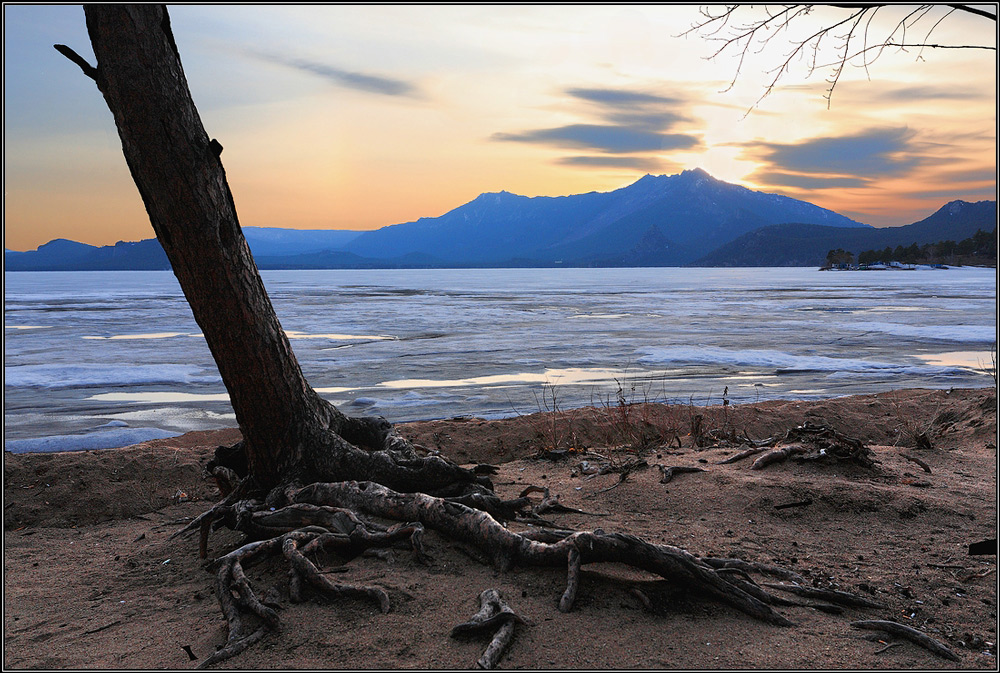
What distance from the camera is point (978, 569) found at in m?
3.96

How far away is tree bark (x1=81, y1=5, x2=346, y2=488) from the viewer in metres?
4.35

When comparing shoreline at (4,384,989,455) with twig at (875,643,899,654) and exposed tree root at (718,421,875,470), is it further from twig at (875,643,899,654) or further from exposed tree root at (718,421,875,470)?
Result: twig at (875,643,899,654)

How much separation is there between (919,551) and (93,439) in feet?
30.7

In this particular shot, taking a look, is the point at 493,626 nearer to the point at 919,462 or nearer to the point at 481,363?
the point at 919,462

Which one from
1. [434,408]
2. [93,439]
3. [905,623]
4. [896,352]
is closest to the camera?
[905,623]

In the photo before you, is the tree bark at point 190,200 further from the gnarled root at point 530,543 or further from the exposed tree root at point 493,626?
the exposed tree root at point 493,626

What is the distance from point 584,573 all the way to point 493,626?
2.25ft

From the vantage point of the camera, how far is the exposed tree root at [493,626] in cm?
297

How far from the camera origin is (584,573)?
12.1ft

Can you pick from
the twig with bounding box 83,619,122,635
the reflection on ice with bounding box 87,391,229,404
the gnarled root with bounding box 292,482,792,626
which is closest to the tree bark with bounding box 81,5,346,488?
the gnarled root with bounding box 292,482,792,626

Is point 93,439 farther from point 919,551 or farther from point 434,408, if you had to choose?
point 919,551

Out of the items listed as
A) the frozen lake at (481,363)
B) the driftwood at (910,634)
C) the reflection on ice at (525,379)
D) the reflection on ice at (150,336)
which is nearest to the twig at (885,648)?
the driftwood at (910,634)

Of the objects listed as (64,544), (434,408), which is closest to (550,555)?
(64,544)

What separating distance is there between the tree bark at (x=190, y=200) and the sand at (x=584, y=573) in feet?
4.07
